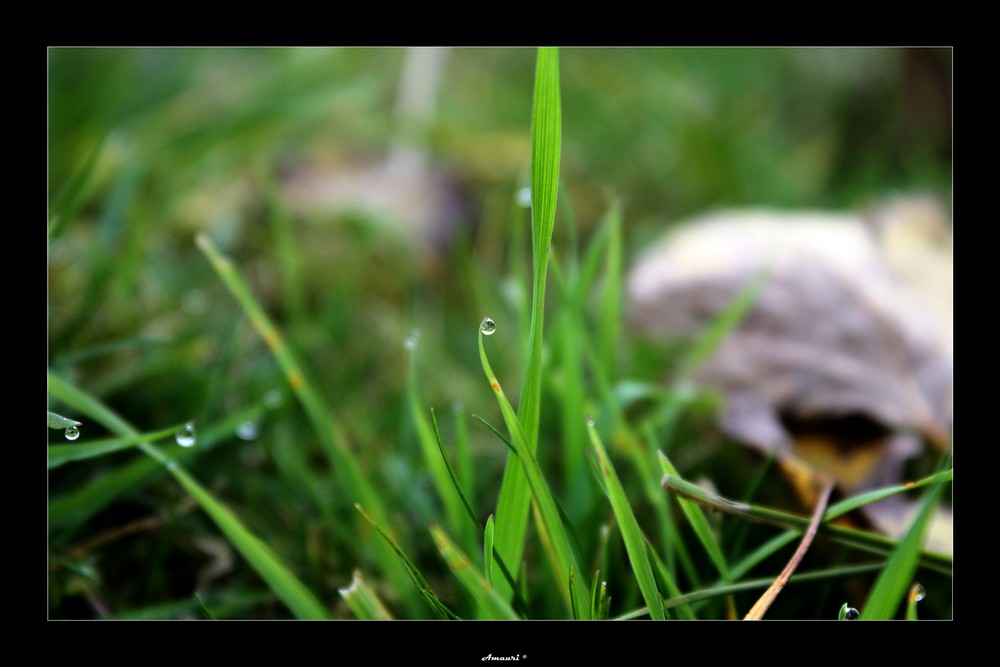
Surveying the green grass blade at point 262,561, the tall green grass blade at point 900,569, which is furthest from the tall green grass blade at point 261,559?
the tall green grass blade at point 900,569

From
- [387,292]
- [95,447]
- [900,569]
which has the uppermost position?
[387,292]

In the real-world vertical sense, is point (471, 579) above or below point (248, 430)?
below

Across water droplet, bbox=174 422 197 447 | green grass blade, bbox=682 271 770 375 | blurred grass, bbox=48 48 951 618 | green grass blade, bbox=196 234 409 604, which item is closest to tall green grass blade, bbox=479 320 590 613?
blurred grass, bbox=48 48 951 618

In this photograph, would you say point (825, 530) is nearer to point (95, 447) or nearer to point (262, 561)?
→ point (262, 561)

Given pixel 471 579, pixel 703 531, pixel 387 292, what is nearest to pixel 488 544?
pixel 471 579

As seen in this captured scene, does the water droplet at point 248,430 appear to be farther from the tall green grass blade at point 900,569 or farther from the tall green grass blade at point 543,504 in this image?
the tall green grass blade at point 900,569

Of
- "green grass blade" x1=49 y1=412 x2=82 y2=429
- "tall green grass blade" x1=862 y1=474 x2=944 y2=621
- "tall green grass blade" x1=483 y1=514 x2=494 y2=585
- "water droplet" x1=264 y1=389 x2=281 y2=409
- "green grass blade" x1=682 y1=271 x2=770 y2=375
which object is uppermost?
"green grass blade" x1=682 y1=271 x2=770 y2=375

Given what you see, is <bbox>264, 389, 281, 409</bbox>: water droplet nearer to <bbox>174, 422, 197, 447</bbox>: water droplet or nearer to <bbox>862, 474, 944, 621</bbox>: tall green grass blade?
<bbox>174, 422, 197, 447</bbox>: water droplet
